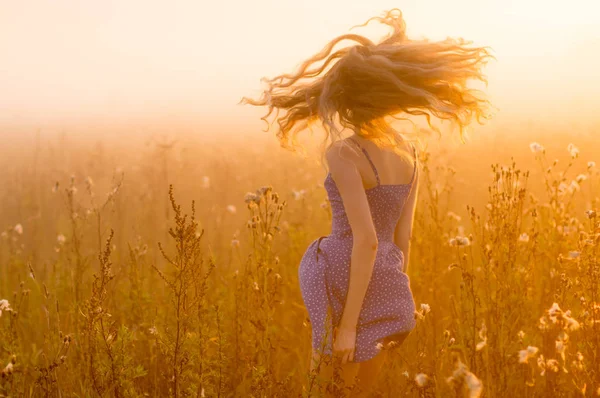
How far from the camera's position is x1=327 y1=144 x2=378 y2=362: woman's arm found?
2.68 meters

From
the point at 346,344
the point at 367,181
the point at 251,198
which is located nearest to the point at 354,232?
the point at 367,181

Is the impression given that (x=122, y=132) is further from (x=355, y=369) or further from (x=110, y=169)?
(x=355, y=369)

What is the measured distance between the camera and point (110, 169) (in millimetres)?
12289

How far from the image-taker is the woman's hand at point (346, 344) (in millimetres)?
2785

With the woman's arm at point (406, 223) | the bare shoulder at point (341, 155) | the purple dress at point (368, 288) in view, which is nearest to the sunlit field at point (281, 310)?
the purple dress at point (368, 288)

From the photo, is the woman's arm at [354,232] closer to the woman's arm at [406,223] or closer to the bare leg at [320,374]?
the bare leg at [320,374]

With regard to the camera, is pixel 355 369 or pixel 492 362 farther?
pixel 492 362


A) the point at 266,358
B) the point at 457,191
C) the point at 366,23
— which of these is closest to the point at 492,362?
the point at 266,358

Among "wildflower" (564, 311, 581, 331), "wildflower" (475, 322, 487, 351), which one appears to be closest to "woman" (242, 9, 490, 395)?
"wildflower" (475, 322, 487, 351)

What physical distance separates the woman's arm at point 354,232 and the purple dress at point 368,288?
0.25ft

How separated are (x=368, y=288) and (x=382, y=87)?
2.99 feet

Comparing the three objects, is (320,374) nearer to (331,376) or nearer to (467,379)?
(331,376)

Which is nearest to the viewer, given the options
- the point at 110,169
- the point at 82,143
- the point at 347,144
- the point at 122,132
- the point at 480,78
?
the point at 347,144

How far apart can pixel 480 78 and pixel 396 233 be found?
863 mm
